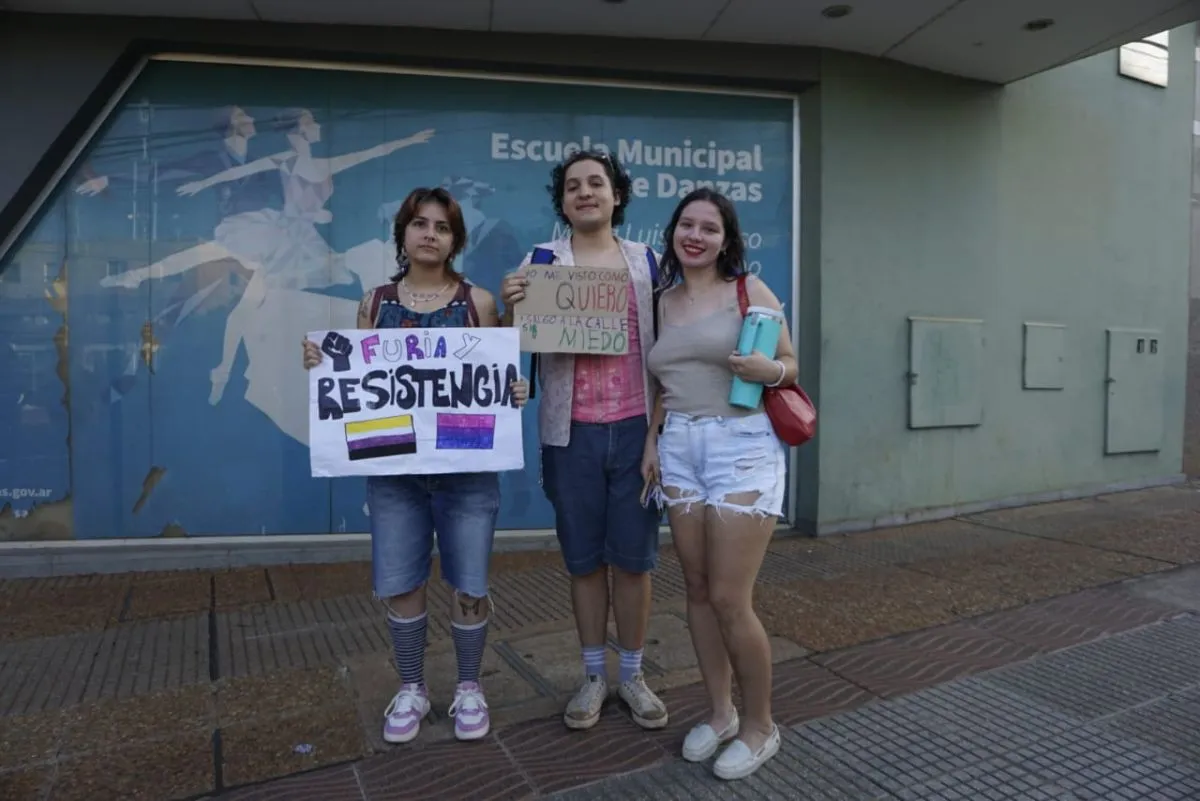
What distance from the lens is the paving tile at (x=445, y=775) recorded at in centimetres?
284

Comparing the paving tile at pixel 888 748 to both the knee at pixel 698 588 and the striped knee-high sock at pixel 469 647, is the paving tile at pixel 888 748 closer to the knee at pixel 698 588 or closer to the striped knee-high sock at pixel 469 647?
the knee at pixel 698 588

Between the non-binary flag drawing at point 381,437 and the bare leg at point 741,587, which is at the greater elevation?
the non-binary flag drawing at point 381,437

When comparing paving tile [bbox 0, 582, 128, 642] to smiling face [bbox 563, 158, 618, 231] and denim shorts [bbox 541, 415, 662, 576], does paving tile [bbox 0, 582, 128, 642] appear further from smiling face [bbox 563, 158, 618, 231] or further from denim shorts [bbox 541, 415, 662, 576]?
smiling face [bbox 563, 158, 618, 231]

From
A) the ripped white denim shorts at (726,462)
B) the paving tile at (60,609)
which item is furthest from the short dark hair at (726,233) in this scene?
the paving tile at (60,609)

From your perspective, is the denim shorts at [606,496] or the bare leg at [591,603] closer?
the denim shorts at [606,496]

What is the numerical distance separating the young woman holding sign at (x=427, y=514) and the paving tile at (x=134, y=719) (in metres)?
0.85

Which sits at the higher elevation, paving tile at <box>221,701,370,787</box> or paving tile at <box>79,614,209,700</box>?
paving tile at <box>79,614,209,700</box>

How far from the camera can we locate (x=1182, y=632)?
4355mm

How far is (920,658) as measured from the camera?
13.2ft

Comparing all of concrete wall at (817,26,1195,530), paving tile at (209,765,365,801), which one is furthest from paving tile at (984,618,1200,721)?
paving tile at (209,765,365,801)

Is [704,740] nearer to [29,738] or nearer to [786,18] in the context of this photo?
[29,738]

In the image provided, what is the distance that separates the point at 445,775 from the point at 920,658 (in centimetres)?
229

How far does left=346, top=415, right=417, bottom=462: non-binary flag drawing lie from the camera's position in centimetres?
312

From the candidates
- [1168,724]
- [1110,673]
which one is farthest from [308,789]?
[1110,673]
